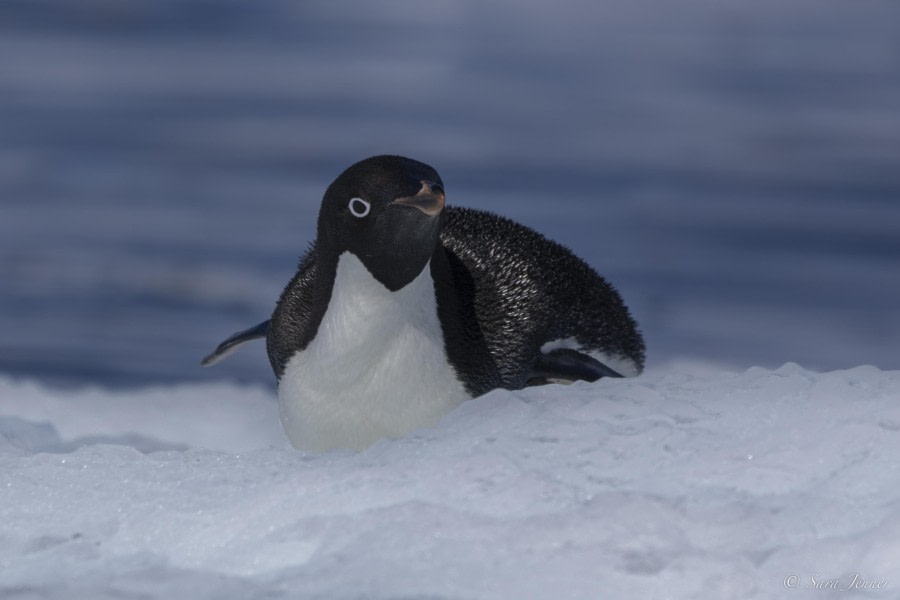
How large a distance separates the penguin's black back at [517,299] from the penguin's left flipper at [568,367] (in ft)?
0.13

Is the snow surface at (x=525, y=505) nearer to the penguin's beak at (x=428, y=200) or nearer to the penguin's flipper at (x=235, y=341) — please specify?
the penguin's beak at (x=428, y=200)

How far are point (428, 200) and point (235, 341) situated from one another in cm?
169

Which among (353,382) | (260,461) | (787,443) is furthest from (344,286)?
(787,443)

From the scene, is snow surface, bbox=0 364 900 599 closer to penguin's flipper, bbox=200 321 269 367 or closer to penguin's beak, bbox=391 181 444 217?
penguin's beak, bbox=391 181 444 217

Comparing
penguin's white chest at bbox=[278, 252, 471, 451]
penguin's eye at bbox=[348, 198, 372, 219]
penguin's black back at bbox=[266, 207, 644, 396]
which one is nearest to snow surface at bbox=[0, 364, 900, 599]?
penguin's white chest at bbox=[278, 252, 471, 451]

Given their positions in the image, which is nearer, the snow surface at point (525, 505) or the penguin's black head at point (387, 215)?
the snow surface at point (525, 505)

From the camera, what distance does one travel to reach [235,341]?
5.31 m

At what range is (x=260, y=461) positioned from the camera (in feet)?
12.5

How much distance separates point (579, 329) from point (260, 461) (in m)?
1.34

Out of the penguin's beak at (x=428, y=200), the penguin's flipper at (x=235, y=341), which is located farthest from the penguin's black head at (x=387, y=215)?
the penguin's flipper at (x=235, y=341)

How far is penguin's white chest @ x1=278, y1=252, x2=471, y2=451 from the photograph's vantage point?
411cm

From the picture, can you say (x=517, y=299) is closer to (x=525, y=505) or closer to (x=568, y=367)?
(x=568, y=367)

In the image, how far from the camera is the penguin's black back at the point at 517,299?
4.39m

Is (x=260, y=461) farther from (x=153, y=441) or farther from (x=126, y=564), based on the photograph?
(x=153, y=441)
